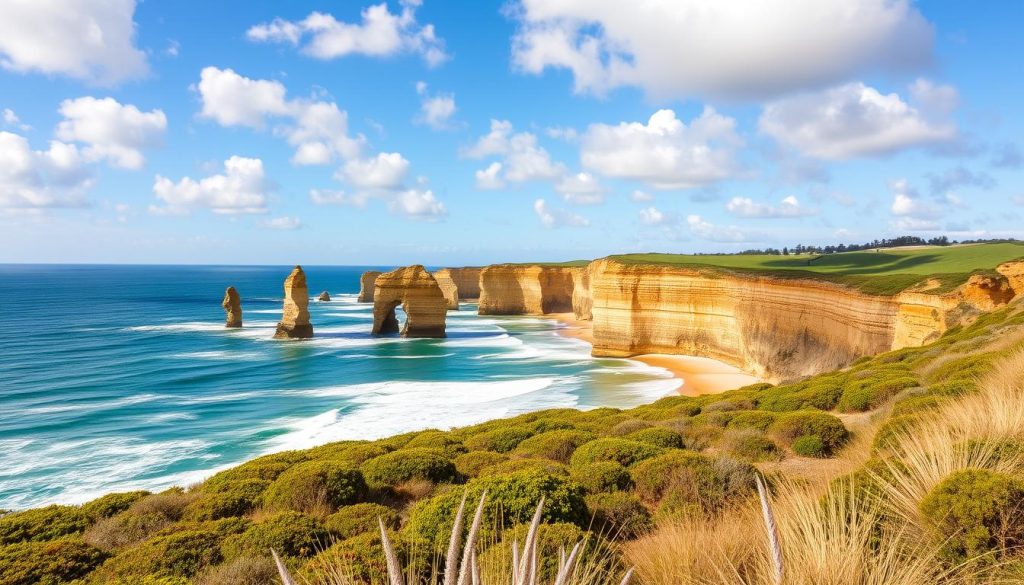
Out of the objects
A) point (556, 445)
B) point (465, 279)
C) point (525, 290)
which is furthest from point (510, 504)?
point (465, 279)

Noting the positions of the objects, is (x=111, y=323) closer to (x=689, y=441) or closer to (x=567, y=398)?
(x=567, y=398)

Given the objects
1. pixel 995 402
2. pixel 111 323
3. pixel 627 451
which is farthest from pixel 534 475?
pixel 111 323

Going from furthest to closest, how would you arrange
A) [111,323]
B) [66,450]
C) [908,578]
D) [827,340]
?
[111,323] → [827,340] → [66,450] → [908,578]

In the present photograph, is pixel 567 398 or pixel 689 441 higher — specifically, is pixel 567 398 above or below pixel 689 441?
below

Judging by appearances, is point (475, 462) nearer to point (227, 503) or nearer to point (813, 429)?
point (227, 503)

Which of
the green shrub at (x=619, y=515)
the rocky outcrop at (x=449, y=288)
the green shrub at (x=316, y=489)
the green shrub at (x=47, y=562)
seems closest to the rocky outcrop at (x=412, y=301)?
the rocky outcrop at (x=449, y=288)
